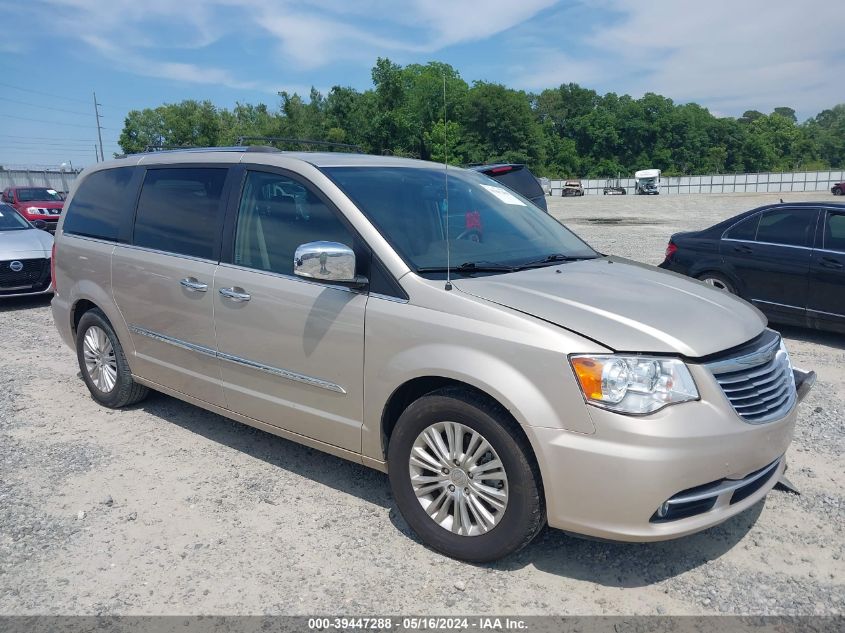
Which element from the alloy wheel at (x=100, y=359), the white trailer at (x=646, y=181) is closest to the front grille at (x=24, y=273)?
the alloy wheel at (x=100, y=359)

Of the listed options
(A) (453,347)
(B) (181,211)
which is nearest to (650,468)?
(A) (453,347)

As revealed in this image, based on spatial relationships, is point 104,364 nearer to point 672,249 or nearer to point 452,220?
point 452,220

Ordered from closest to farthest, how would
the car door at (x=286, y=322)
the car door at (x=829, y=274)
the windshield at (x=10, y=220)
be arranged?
the car door at (x=286, y=322) < the car door at (x=829, y=274) < the windshield at (x=10, y=220)

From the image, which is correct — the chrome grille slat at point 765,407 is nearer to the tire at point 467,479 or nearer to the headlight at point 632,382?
the headlight at point 632,382

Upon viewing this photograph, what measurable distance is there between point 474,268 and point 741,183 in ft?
289

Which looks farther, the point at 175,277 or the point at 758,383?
the point at 175,277

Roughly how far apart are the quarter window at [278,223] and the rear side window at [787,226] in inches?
232

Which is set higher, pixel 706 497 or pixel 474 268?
pixel 474 268

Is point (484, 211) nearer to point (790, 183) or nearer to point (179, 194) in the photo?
point (179, 194)

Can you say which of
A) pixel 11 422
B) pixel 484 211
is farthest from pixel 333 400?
pixel 11 422

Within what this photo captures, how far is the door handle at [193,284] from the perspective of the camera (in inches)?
166

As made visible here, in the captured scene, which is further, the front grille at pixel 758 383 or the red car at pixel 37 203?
the red car at pixel 37 203

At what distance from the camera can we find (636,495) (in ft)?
9.02

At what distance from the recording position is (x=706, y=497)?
9.37ft
